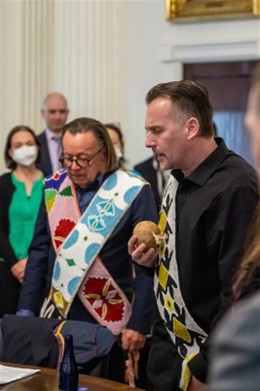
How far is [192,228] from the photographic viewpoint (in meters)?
2.42

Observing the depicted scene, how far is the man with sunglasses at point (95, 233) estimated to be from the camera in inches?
128

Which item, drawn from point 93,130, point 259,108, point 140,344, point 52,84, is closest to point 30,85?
point 52,84

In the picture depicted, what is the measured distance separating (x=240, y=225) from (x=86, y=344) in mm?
860

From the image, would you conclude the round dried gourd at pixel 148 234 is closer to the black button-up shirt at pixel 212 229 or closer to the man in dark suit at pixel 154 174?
the black button-up shirt at pixel 212 229

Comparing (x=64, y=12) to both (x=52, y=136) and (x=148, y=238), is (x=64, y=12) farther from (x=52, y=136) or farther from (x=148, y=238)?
(x=148, y=238)

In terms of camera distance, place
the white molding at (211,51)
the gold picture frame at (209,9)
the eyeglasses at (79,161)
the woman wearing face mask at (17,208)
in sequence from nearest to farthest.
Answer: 1. the eyeglasses at (79,161)
2. the woman wearing face mask at (17,208)
3. the gold picture frame at (209,9)
4. the white molding at (211,51)

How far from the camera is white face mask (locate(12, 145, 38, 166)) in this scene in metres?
4.93

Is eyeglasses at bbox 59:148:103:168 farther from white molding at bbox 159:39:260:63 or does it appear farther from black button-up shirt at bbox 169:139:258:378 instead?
white molding at bbox 159:39:260:63

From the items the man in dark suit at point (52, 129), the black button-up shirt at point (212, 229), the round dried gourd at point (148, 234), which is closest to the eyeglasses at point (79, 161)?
the round dried gourd at point (148, 234)

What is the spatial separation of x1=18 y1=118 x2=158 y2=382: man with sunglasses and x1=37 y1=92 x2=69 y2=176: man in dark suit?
2.01 m

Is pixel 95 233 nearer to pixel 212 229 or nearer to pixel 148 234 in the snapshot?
pixel 148 234

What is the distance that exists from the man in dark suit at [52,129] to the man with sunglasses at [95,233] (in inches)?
79.3

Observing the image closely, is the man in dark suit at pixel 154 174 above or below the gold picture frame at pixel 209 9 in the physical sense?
below

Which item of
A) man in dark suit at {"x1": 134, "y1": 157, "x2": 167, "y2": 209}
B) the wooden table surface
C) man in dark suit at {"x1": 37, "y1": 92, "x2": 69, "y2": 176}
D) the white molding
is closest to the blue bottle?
the wooden table surface
